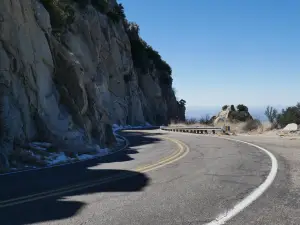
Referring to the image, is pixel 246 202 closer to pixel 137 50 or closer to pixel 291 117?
pixel 291 117

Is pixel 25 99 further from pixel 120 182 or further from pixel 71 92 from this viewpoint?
pixel 120 182

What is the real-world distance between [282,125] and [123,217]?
3190 centimetres

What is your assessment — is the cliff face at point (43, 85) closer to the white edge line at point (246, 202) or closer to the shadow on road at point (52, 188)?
the shadow on road at point (52, 188)

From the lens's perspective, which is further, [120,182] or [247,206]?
[120,182]

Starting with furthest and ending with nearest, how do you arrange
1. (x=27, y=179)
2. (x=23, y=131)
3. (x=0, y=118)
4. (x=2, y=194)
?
1. (x=23, y=131)
2. (x=0, y=118)
3. (x=27, y=179)
4. (x=2, y=194)

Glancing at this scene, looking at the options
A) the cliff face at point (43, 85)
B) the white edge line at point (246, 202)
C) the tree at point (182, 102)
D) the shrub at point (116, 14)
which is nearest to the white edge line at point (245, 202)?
the white edge line at point (246, 202)

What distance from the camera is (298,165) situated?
12320 millimetres

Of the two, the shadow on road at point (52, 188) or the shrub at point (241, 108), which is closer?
the shadow on road at point (52, 188)

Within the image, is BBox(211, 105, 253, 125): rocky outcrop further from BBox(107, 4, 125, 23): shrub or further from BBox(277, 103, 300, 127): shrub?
BBox(107, 4, 125, 23): shrub

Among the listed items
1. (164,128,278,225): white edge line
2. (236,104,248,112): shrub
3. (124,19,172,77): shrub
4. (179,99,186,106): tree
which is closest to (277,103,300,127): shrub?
(236,104,248,112): shrub

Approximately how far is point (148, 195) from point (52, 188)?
2188 millimetres

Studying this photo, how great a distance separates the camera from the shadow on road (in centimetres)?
618

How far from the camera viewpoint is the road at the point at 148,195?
20.0ft

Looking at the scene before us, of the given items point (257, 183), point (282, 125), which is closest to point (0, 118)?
point (257, 183)
